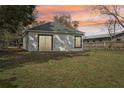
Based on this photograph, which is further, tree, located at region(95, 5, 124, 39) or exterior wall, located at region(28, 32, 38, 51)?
exterior wall, located at region(28, 32, 38, 51)

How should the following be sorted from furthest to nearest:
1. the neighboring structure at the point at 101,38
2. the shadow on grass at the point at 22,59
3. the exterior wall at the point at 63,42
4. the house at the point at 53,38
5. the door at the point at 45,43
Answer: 1. the neighboring structure at the point at 101,38
2. the exterior wall at the point at 63,42
3. the door at the point at 45,43
4. the house at the point at 53,38
5. the shadow on grass at the point at 22,59

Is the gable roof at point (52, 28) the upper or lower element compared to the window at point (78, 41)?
upper

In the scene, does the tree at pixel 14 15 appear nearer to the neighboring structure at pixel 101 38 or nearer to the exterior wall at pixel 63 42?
the exterior wall at pixel 63 42

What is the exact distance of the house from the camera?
17219 mm

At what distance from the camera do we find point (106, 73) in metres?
7.85

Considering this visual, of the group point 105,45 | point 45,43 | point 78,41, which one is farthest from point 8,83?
point 78,41

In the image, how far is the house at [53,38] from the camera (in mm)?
17219

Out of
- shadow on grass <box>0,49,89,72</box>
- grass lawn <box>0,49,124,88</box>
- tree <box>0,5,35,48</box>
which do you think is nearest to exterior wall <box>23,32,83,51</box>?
tree <box>0,5,35,48</box>

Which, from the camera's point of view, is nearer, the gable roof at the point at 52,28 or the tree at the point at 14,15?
the tree at the point at 14,15

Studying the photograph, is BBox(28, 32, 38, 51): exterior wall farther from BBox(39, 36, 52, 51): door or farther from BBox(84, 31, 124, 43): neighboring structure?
BBox(84, 31, 124, 43): neighboring structure

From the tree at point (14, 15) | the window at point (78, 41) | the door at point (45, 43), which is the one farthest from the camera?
the window at point (78, 41)

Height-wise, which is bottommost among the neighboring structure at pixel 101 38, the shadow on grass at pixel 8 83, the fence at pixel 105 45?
the shadow on grass at pixel 8 83

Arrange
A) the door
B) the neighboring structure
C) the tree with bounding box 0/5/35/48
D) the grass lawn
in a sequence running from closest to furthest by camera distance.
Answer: the grass lawn
the tree with bounding box 0/5/35/48
the door
the neighboring structure

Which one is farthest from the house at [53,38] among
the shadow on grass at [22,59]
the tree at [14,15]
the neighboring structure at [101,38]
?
the shadow on grass at [22,59]
